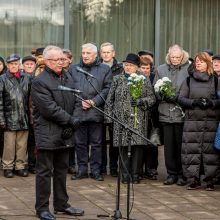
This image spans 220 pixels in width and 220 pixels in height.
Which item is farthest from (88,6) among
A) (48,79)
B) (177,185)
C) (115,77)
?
(48,79)

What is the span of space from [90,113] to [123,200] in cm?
188

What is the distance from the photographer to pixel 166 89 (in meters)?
10.7

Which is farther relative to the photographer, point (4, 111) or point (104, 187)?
point (4, 111)

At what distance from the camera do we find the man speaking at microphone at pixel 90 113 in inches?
441

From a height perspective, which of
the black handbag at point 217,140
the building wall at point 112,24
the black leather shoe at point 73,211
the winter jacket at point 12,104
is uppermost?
the building wall at point 112,24

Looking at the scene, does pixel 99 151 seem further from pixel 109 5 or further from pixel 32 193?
pixel 109 5

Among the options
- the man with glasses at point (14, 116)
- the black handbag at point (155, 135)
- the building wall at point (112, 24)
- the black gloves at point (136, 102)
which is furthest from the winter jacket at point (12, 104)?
the building wall at point (112, 24)

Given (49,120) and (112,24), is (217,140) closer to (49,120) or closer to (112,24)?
(49,120)

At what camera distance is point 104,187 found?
10.7 meters

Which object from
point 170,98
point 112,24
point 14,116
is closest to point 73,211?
point 170,98

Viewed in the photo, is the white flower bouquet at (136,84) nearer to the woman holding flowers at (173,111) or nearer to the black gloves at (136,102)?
the black gloves at (136,102)

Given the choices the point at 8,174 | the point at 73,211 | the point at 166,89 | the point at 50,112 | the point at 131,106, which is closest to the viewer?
the point at 50,112

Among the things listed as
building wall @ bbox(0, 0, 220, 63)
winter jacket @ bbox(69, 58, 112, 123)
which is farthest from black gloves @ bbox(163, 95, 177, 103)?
building wall @ bbox(0, 0, 220, 63)

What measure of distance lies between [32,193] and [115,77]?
231 centimetres
